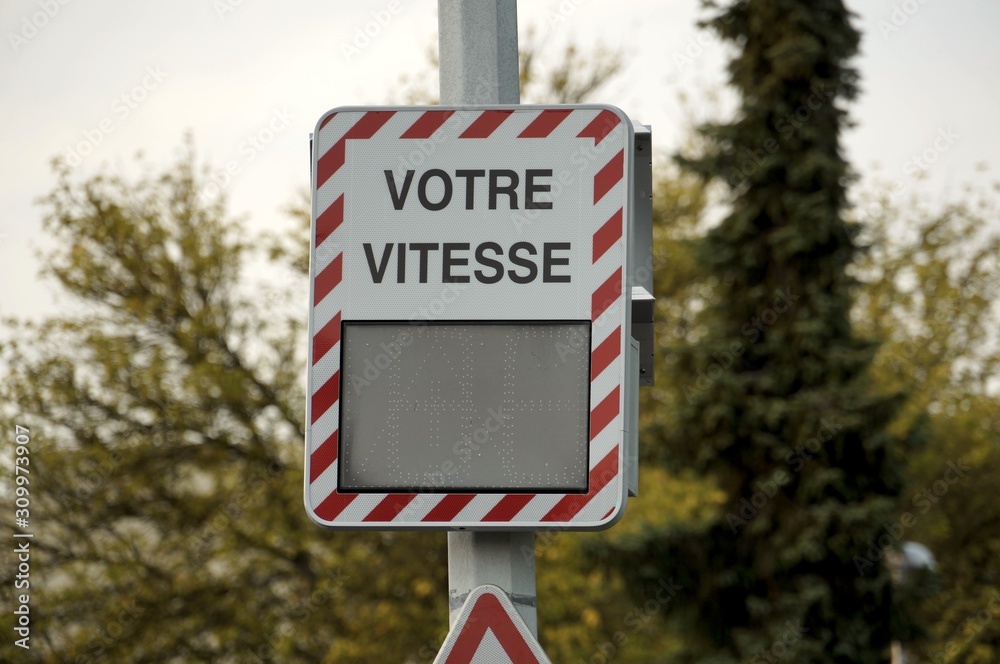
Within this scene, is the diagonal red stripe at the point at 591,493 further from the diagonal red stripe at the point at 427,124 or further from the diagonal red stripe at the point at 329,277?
the diagonal red stripe at the point at 427,124

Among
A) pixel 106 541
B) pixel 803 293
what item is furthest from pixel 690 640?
pixel 106 541

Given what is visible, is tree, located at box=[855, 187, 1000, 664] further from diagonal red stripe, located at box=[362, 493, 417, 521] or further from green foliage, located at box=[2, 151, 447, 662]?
diagonal red stripe, located at box=[362, 493, 417, 521]

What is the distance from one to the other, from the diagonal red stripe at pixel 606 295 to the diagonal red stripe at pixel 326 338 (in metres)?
0.62

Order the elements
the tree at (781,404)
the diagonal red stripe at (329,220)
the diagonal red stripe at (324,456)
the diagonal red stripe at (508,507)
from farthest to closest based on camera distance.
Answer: the tree at (781,404), the diagonal red stripe at (329,220), the diagonal red stripe at (324,456), the diagonal red stripe at (508,507)

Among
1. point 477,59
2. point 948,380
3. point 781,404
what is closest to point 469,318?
point 477,59

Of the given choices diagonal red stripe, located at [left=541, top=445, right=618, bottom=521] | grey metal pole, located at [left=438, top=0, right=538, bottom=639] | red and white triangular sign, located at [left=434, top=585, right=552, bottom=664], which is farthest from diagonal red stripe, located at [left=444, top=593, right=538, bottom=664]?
diagonal red stripe, located at [left=541, top=445, right=618, bottom=521]

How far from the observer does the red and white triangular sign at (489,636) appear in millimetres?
2957

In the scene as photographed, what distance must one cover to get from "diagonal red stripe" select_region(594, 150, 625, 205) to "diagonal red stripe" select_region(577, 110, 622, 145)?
0.21 feet

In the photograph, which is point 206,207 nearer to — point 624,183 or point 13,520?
point 13,520

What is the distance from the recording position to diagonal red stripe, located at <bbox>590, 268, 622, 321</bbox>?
10.1 ft

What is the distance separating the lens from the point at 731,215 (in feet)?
52.7

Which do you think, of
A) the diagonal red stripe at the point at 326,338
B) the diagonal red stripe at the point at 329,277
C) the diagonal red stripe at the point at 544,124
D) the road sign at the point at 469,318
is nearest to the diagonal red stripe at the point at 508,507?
the road sign at the point at 469,318

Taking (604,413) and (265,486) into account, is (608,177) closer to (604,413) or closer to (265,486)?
(604,413)

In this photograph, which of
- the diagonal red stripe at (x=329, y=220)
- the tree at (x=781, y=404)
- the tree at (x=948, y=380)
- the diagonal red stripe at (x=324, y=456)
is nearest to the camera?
the diagonal red stripe at (x=324, y=456)
